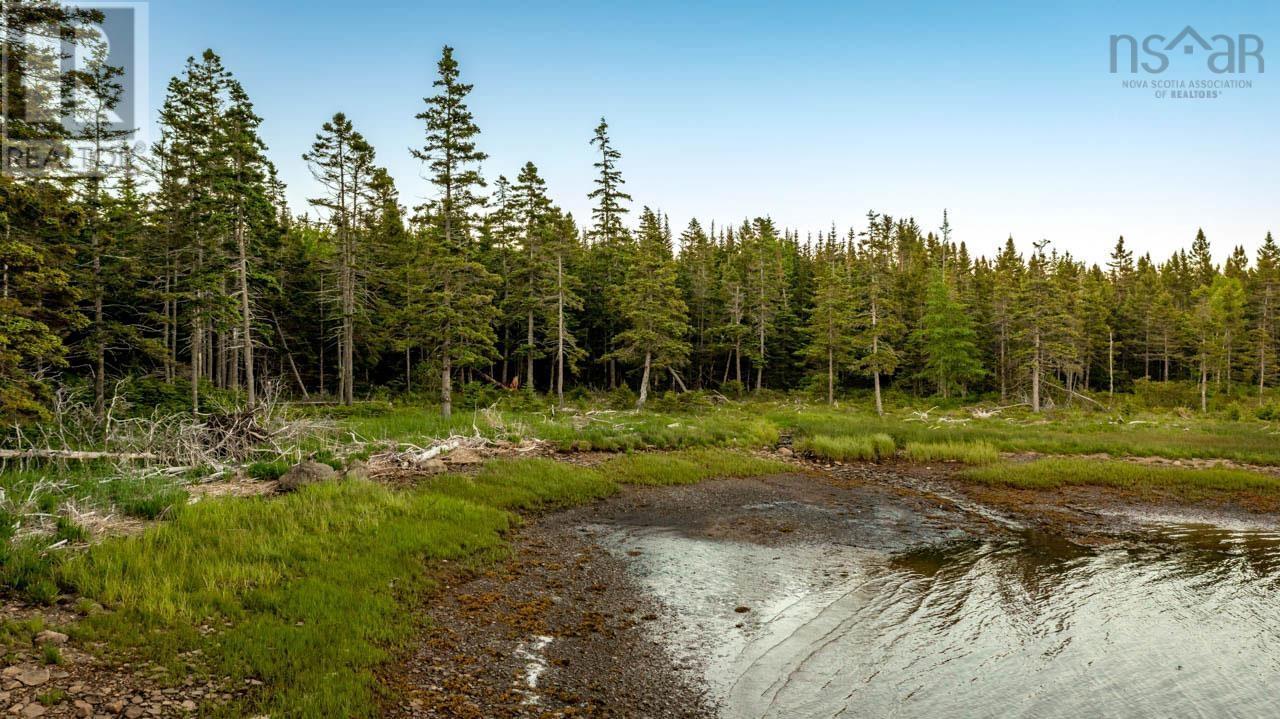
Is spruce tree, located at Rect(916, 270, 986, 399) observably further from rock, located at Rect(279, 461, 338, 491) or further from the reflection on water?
rock, located at Rect(279, 461, 338, 491)

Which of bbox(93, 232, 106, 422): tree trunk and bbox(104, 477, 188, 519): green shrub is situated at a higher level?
bbox(93, 232, 106, 422): tree trunk

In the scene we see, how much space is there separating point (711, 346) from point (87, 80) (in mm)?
47100

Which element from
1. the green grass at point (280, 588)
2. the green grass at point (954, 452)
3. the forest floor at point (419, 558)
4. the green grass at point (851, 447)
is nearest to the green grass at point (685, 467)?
the forest floor at point (419, 558)

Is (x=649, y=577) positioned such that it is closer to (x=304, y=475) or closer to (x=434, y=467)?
(x=304, y=475)

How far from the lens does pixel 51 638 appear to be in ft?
20.4

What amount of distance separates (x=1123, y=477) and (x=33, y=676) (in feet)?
88.1

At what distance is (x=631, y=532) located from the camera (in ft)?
45.6

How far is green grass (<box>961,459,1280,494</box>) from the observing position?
1906 cm

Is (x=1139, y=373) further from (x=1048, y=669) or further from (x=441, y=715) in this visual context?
(x=441, y=715)

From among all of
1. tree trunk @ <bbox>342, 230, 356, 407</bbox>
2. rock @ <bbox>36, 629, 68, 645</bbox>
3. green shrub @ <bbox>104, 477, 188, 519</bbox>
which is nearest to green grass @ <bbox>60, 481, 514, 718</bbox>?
rock @ <bbox>36, 629, 68, 645</bbox>

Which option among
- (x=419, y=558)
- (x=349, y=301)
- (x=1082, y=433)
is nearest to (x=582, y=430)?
(x=419, y=558)

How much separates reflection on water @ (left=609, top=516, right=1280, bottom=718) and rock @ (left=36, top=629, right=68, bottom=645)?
6.98 metres

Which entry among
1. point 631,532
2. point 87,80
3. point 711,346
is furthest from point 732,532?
point 711,346

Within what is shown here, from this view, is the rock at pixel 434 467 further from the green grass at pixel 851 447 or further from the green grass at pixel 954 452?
the green grass at pixel 954 452
